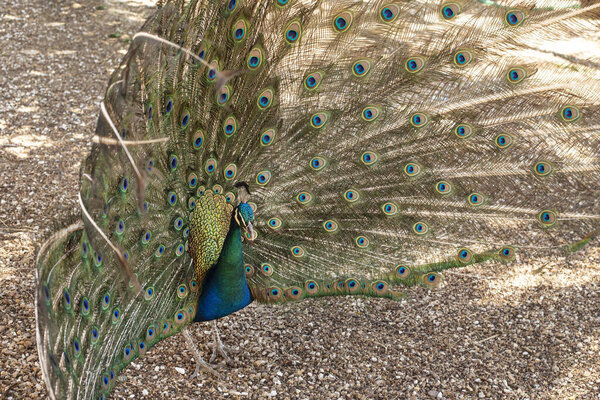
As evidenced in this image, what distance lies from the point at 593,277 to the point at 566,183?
1.67m

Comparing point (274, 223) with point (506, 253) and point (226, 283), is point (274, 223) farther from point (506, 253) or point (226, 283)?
point (506, 253)

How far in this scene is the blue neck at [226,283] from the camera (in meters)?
2.89

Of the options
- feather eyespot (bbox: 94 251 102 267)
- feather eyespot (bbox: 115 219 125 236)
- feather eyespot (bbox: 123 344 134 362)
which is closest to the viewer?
feather eyespot (bbox: 94 251 102 267)

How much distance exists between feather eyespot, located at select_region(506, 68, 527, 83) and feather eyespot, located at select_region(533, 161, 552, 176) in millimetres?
481

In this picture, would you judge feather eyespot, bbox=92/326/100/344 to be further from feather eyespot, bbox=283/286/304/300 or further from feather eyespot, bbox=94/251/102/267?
feather eyespot, bbox=283/286/304/300

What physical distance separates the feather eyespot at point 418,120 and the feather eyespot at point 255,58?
0.91 m

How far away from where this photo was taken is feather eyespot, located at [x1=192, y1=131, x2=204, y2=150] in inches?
112

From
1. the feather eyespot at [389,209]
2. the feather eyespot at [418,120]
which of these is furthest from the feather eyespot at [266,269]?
the feather eyespot at [418,120]

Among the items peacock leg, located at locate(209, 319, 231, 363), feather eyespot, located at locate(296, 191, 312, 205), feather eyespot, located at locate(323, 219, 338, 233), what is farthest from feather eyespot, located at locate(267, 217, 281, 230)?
peacock leg, located at locate(209, 319, 231, 363)

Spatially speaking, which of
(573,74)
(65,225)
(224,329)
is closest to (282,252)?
(224,329)

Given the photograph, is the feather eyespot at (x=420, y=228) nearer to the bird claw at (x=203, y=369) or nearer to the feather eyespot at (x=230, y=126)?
the feather eyespot at (x=230, y=126)

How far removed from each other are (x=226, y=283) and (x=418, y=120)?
1.38 meters

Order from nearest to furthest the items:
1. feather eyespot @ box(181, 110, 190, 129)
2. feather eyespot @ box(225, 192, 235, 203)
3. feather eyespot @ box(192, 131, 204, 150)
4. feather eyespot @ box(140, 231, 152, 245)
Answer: feather eyespot @ box(140, 231, 152, 245), feather eyespot @ box(181, 110, 190, 129), feather eyespot @ box(192, 131, 204, 150), feather eyespot @ box(225, 192, 235, 203)

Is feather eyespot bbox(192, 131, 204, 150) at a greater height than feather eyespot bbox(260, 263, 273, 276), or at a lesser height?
greater
